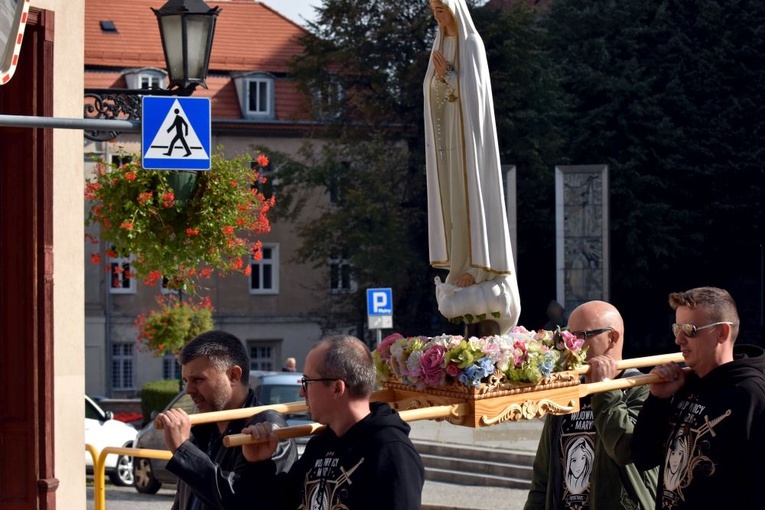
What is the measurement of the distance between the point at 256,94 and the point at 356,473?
43.6m

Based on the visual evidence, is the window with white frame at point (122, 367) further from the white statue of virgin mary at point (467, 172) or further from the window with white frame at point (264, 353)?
the white statue of virgin mary at point (467, 172)

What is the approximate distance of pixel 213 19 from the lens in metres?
8.57

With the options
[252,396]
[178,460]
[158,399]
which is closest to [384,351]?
[252,396]

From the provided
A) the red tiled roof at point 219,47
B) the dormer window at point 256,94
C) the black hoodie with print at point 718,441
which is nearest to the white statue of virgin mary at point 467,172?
the black hoodie with print at point 718,441

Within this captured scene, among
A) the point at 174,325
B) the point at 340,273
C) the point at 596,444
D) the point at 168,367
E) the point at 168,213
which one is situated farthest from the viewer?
the point at 168,367

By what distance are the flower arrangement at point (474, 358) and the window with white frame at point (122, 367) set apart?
4130cm

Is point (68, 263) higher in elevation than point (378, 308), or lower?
higher

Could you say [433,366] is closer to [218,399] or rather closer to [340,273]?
[218,399]

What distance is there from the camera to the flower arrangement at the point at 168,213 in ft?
31.1

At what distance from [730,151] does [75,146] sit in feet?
100

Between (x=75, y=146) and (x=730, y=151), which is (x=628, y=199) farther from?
Answer: (x=75, y=146)

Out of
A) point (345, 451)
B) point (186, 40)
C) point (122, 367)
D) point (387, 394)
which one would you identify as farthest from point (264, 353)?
point (345, 451)

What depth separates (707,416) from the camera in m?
4.70

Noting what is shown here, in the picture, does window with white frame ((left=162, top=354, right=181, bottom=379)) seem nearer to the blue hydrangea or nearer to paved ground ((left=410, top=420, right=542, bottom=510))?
paved ground ((left=410, top=420, right=542, bottom=510))
